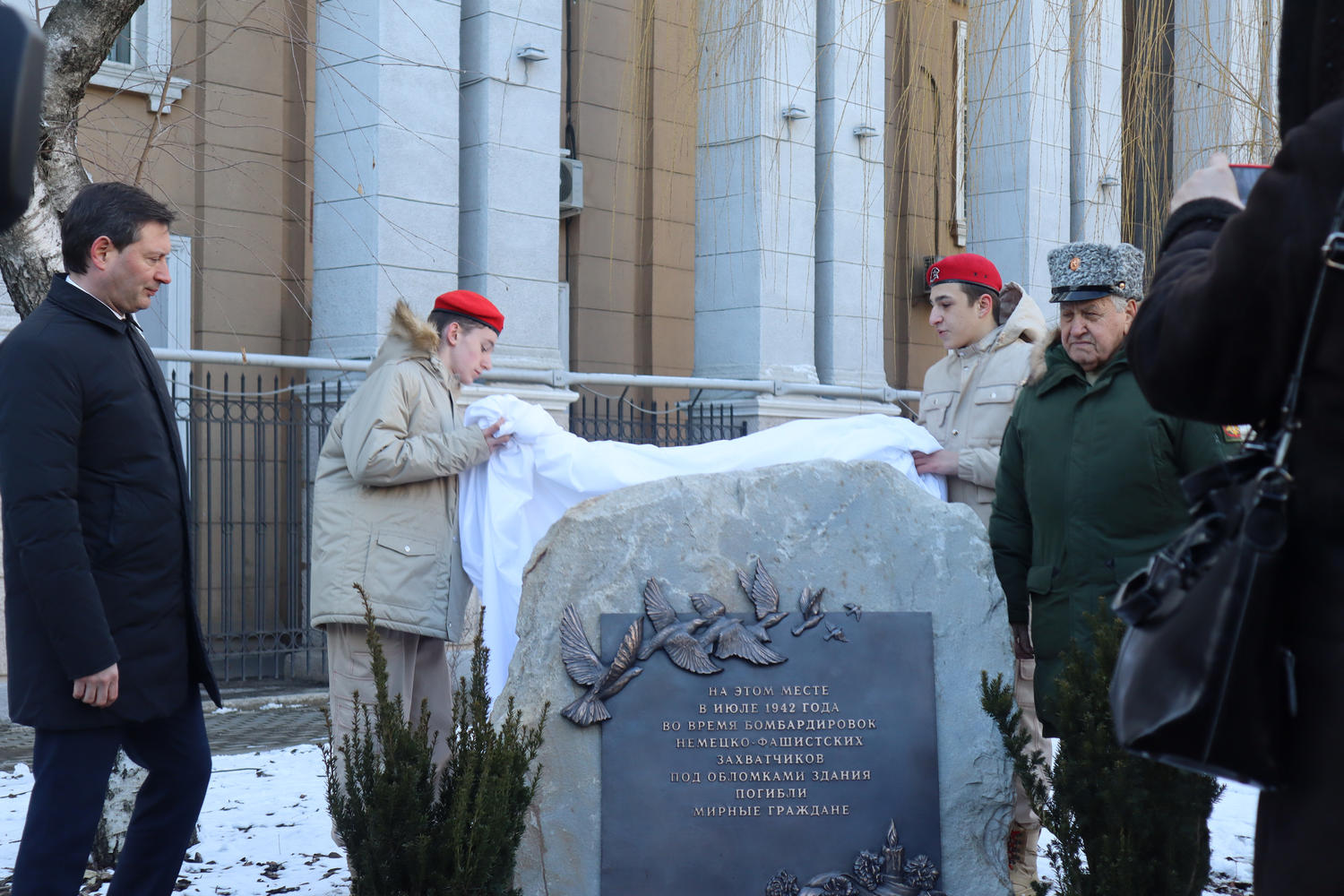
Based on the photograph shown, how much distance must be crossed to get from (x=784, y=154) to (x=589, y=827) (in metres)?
8.18

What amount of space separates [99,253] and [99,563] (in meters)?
0.81

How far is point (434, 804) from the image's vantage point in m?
3.70

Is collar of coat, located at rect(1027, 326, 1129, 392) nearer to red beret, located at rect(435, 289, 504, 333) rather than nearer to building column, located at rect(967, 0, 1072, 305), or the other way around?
building column, located at rect(967, 0, 1072, 305)

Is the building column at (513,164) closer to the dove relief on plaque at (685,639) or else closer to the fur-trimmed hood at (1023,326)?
the fur-trimmed hood at (1023,326)

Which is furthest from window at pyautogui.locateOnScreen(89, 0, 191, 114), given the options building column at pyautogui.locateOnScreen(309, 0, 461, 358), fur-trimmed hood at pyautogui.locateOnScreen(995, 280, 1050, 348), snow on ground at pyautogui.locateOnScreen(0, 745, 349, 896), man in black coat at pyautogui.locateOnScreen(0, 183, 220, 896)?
fur-trimmed hood at pyautogui.locateOnScreen(995, 280, 1050, 348)

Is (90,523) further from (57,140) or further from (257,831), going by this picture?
(257,831)

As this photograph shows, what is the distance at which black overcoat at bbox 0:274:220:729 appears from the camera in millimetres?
3350

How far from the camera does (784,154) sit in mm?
11312

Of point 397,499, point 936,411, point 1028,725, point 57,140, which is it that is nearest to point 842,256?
point 936,411

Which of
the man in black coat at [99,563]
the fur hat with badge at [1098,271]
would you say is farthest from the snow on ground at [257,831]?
the fur hat with badge at [1098,271]

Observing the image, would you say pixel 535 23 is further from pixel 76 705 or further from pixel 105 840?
pixel 76 705

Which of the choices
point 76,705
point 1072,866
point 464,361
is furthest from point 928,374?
point 76,705

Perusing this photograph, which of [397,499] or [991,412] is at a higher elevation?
[991,412]

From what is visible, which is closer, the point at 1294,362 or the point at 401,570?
the point at 1294,362
